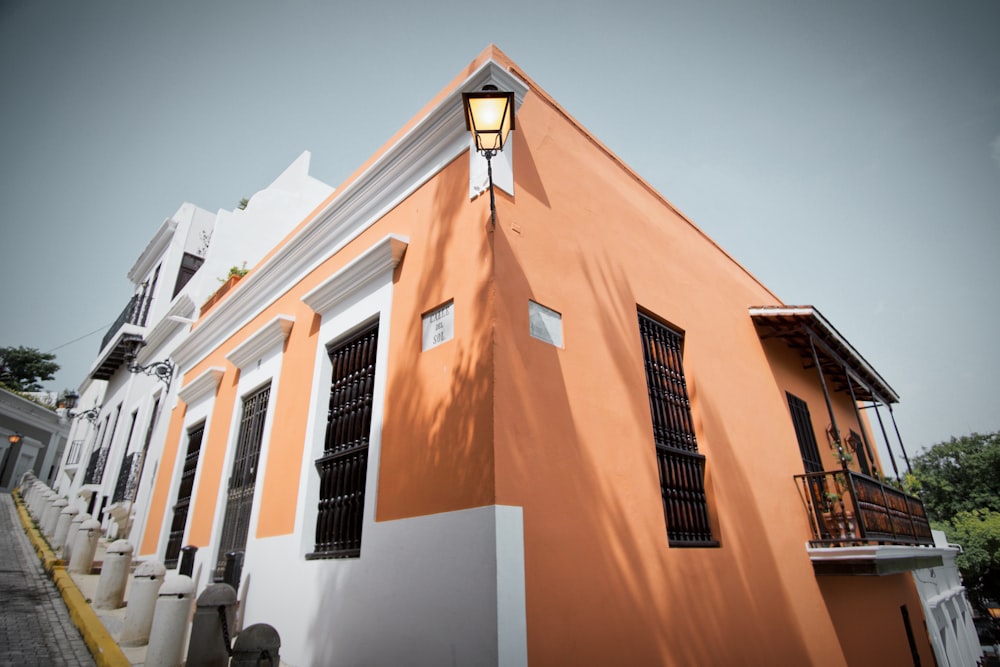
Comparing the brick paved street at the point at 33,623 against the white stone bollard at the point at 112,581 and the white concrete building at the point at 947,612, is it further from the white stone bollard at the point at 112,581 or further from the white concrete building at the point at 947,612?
the white concrete building at the point at 947,612

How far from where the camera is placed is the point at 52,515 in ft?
32.7

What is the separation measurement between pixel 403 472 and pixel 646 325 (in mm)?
2837

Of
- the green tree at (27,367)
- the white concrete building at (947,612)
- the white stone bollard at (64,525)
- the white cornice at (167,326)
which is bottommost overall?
the white concrete building at (947,612)

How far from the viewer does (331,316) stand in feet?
18.0

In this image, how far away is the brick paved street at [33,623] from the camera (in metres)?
4.01

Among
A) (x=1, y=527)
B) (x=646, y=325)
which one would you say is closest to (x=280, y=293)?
(x=646, y=325)

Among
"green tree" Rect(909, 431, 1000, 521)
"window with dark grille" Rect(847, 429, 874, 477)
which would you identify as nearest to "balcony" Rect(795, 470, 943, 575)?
"window with dark grille" Rect(847, 429, 874, 477)

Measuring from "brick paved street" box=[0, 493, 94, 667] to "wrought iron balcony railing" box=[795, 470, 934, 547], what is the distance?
7.33m

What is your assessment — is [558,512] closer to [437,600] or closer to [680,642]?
[437,600]

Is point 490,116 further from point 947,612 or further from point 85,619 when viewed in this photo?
point 947,612

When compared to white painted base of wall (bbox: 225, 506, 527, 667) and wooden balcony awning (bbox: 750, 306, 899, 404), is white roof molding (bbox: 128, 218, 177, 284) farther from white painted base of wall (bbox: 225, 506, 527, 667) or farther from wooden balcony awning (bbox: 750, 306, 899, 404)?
wooden balcony awning (bbox: 750, 306, 899, 404)

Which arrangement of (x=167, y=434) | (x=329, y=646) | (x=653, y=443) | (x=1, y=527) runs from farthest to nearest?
(x=1, y=527) < (x=167, y=434) < (x=653, y=443) < (x=329, y=646)

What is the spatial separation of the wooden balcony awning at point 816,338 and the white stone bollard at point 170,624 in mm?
7271

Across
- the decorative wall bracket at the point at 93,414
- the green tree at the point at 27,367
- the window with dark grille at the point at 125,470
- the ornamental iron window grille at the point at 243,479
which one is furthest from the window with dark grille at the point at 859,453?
the green tree at the point at 27,367
